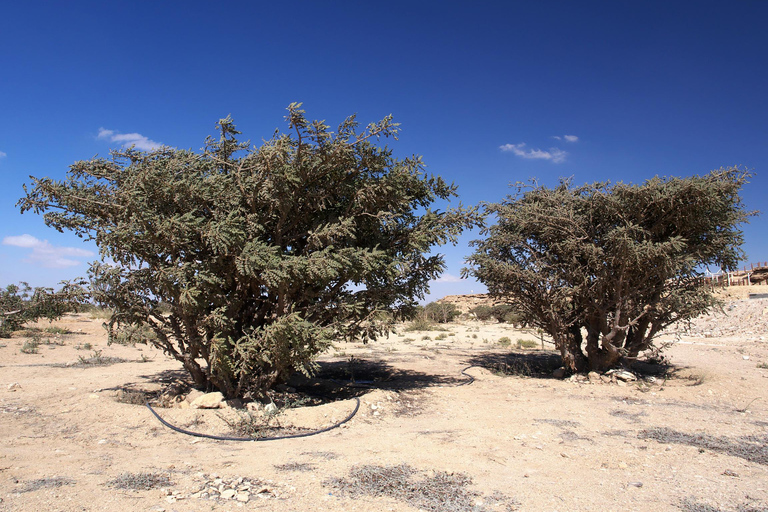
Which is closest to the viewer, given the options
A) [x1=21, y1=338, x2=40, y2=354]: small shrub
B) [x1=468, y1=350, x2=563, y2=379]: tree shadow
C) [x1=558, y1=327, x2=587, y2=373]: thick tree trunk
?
[x1=558, y1=327, x2=587, y2=373]: thick tree trunk

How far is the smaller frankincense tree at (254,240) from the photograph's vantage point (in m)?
7.69

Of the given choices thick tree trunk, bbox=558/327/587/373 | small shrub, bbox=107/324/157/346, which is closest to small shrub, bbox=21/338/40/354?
small shrub, bbox=107/324/157/346

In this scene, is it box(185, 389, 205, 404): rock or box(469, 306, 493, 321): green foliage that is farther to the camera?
box(469, 306, 493, 321): green foliage

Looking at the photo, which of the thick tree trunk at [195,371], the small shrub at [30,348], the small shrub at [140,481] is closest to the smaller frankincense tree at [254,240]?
the thick tree trunk at [195,371]

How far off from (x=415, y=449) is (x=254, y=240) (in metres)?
4.49

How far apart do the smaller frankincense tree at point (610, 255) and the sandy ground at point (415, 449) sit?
1.68m

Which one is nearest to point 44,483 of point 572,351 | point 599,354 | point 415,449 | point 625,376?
point 415,449

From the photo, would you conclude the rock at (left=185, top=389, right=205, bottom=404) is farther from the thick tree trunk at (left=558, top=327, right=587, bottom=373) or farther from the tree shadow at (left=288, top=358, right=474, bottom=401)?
the thick tree trunk at (left=558, top=327, right=587, bottom=373)

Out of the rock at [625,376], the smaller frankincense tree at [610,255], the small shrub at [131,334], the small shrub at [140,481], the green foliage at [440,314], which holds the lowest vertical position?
the rock at [625,376]

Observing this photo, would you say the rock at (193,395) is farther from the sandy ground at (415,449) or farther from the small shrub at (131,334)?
the small shrub at (131,334)

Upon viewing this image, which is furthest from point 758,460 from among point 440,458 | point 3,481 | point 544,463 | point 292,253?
point 3,481

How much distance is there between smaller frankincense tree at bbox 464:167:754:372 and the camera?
1045 cm

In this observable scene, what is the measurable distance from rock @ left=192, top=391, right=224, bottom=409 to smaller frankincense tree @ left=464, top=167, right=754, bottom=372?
24.7 feet

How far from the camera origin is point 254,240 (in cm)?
809
